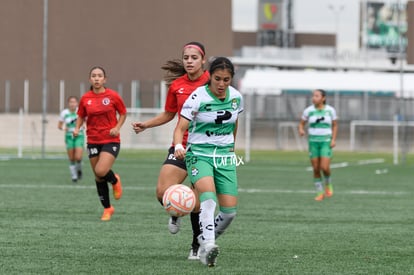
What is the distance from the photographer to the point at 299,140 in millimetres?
55719

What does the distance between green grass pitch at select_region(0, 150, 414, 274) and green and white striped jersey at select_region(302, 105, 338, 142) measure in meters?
1.18

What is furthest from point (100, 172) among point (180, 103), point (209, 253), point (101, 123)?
point (209, 253)

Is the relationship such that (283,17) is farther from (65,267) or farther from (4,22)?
(65,267)

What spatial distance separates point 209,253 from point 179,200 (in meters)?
0.63

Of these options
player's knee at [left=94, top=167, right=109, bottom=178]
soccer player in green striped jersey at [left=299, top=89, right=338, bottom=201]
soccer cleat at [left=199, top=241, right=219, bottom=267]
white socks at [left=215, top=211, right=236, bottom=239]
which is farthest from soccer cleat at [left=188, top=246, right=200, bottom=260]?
soccer player in green striped jersey at [left=299, top=89, right=338, bottom=201]

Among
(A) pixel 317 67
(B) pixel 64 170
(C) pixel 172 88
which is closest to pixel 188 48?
(C) pixel 172 88

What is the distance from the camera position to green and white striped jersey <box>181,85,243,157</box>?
10.4 m

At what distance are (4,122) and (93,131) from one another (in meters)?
39.9

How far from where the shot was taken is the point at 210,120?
10445 millimetres

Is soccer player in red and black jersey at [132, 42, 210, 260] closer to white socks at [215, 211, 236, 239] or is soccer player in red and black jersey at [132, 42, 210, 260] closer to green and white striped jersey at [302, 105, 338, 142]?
white socks at [215, 211, 236, 239]

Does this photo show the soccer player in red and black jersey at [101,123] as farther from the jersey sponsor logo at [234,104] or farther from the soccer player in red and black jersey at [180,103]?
the jersey sponsor logo at [234,104]

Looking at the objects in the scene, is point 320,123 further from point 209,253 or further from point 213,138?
point 209,253

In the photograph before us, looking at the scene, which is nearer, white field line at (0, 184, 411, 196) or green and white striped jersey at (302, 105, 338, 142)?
green and white striped jersey at (302, 105, 338, 142)

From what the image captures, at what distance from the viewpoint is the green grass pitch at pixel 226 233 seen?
1025cm
